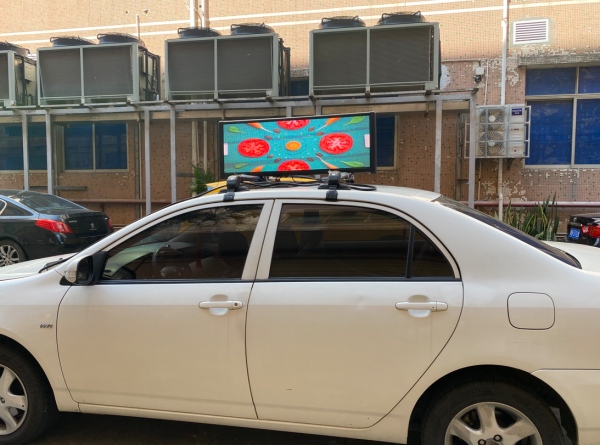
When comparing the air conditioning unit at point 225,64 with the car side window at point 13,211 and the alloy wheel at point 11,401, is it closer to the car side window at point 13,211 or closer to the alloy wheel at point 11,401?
the car side window at point 13,211

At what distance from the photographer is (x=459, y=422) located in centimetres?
226

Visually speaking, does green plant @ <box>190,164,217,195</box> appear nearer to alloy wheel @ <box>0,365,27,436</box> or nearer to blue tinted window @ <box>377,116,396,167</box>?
blue tinted window @ <box>377,116,396,167</box>

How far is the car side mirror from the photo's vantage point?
2.69 m

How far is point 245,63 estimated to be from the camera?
10078mm

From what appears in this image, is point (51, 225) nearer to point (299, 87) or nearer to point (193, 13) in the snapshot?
point (299, 87)

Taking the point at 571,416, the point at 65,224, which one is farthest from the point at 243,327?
the point at 65,224

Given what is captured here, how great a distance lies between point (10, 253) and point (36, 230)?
61cm

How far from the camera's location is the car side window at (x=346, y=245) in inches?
95.3

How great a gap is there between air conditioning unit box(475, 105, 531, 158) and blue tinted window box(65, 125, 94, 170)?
1013 centimetres

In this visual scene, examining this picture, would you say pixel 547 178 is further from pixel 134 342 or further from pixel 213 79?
pixel 134 342

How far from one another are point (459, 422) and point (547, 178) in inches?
406

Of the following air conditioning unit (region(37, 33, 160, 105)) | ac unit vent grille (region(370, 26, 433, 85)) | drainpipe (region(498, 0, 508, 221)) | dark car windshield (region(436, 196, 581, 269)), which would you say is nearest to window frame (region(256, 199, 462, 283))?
dark car windshield (region(436, 196, 581, 269))

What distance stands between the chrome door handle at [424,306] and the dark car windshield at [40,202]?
7.10 meters

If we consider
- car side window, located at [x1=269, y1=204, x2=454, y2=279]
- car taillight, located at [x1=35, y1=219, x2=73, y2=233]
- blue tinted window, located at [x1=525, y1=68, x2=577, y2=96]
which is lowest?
car taillight, located at [x1=35, y1=219, x2=73, y2=233]
